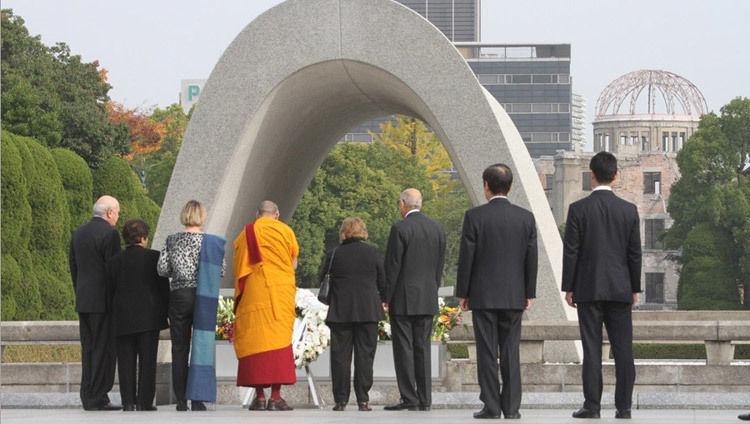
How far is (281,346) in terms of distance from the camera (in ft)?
37.3

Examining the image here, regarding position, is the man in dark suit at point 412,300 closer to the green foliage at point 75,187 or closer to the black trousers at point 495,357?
the black trousers at point 495,357

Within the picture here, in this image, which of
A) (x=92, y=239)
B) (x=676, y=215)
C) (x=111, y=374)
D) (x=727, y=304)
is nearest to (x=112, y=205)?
(x=92, y=239)

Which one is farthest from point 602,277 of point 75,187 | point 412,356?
point 75,187

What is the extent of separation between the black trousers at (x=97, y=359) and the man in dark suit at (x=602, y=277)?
3.98 meters

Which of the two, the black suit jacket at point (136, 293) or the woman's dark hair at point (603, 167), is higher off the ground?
the woman's dark hair at point (603, 167)

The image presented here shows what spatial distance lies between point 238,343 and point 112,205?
1620 millimetres

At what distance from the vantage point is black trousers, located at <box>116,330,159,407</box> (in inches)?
451

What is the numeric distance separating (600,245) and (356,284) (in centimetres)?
234

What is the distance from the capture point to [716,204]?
6234 centimetres

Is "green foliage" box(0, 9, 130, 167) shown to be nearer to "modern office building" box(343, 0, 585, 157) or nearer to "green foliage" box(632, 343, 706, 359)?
"green foliage" box(632, 343, 706, 359)

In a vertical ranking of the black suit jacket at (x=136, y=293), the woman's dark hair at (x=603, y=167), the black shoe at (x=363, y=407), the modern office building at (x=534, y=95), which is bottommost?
the black shoe at (x=363, y=407)

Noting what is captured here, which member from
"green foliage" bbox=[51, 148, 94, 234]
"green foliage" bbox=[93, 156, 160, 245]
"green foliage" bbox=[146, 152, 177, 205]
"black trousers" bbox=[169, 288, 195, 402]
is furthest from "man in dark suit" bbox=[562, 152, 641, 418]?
"green foliage" bbox=[146, 152, 177, 205]

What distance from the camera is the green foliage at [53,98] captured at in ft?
139

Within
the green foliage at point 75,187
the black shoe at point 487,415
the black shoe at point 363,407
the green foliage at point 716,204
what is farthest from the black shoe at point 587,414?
the green foliage at point 716,204
